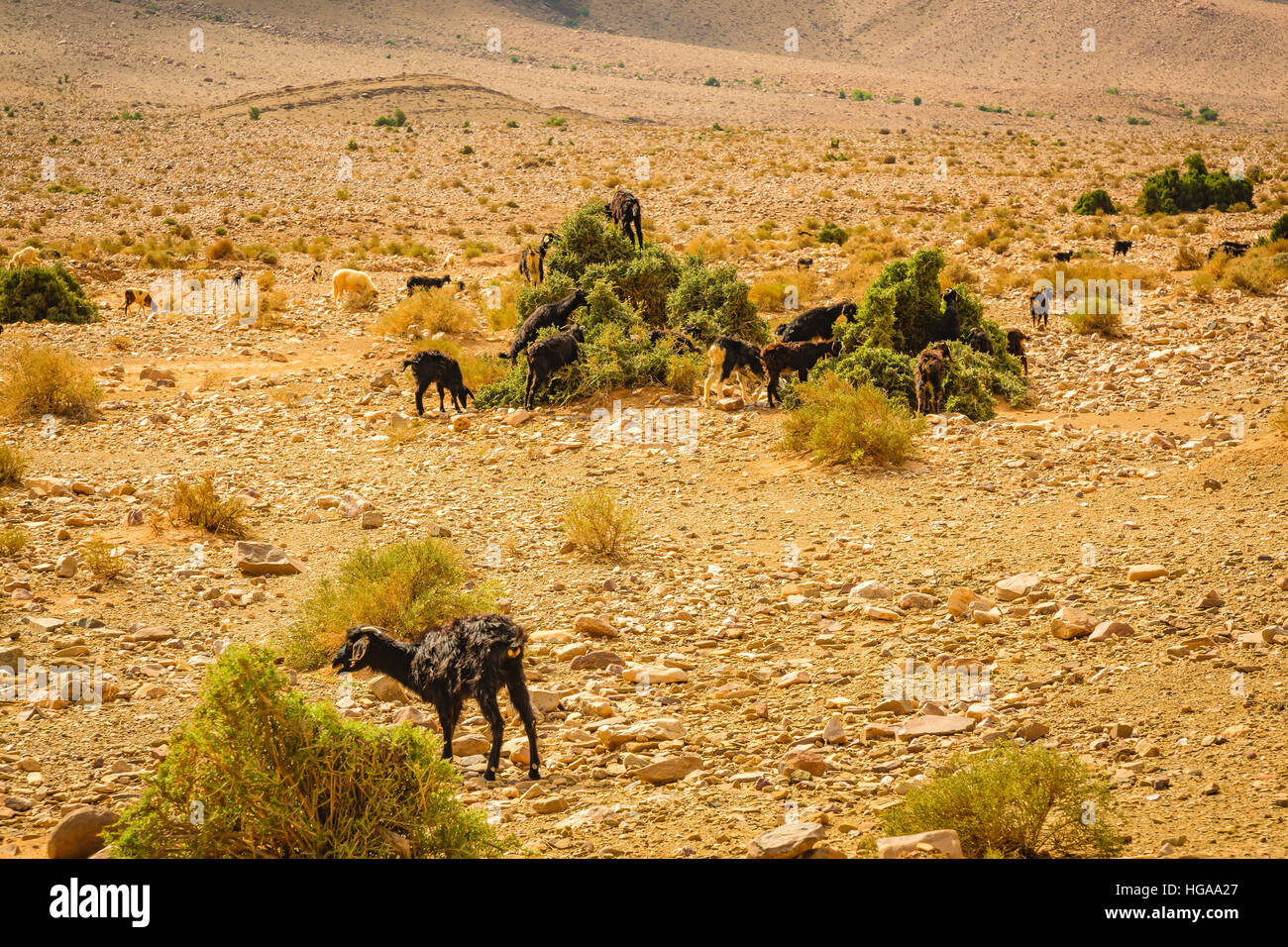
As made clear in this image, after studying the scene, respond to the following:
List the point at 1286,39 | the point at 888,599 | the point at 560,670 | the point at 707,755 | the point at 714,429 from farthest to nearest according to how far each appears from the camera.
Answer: the point at 1286,39
the point at 714,429
the point at 888,599
the point at 560,670
the point at 707,755

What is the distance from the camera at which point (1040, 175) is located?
1463 inches

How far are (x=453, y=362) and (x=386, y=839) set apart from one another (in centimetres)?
977

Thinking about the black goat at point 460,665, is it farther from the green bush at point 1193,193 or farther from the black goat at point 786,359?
the green bush at point 1193,193

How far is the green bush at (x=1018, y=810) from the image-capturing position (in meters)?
4.16

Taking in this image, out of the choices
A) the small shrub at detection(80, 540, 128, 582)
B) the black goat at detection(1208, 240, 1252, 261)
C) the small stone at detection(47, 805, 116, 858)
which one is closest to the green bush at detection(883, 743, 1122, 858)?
the small stone at detection(47, 805, 116, 858)

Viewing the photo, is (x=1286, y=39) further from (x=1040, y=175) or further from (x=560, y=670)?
(x=560, y=670)

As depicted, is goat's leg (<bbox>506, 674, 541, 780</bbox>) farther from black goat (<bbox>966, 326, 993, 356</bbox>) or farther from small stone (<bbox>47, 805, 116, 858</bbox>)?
black goat (<bbox>966, 326, 993, 356</bbox>)

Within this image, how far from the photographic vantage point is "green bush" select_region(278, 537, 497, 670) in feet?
23.2

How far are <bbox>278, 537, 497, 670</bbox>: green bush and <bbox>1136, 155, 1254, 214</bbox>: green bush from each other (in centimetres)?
2814

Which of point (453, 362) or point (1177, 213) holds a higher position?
point (1177, 213)

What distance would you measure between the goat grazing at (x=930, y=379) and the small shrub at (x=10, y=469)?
32.6 feet

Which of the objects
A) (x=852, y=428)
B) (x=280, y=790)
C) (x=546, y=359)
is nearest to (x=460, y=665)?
(x=280, y=790)

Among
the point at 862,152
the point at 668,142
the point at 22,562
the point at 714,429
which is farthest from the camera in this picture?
the point at 668,142

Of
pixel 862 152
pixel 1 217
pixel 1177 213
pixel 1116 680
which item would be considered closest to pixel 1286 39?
pixel 862 152
